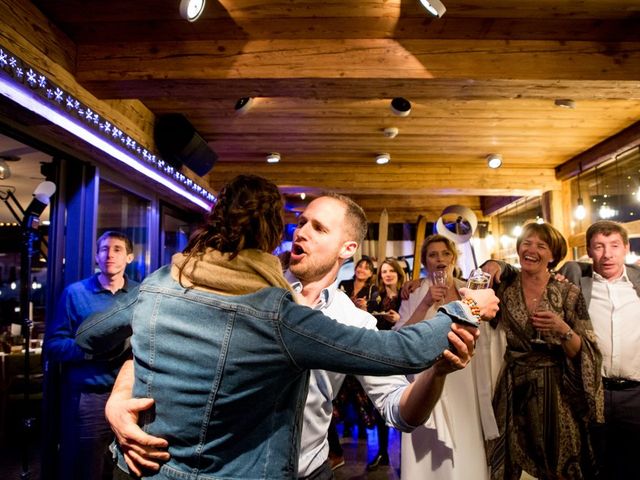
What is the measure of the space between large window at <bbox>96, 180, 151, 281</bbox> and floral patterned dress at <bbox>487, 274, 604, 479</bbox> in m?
3.34

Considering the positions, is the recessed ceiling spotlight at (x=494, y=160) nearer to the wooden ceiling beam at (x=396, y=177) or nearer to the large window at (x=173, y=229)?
the wooden ceiling beam at (x=396, y=177)

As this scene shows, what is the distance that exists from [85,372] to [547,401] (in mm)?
2821

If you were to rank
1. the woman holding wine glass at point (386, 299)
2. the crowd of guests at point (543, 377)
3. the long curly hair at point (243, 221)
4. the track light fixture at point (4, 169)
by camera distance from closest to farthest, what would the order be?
the long curly hair at point (243, 221), the crowd of guests at point (543, 377), the track light fixture at point (4, 169), the woman holding wine glass at point (386, 299)

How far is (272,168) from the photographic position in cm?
654

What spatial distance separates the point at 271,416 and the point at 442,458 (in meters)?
1.66

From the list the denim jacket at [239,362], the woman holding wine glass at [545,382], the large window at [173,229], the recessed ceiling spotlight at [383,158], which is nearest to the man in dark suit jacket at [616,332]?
the woman holding wine glass at [545,382]

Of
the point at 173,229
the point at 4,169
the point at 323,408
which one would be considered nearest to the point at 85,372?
the point at 4,169

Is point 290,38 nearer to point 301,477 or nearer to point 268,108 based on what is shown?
point 268,108

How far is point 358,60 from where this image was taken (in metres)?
3.06

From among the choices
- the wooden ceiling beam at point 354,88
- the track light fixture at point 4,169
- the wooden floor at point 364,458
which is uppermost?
the wooden ceiling beam at point 354,88

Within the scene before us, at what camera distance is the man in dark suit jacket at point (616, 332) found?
9.29ft

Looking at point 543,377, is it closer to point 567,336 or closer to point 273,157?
point 567,336

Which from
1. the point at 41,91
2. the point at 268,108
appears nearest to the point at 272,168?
the point at 268,108

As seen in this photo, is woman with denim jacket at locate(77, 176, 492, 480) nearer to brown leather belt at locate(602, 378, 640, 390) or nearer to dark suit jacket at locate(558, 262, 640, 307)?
dark suit jacket at locate(558, 262, 640, 307)
